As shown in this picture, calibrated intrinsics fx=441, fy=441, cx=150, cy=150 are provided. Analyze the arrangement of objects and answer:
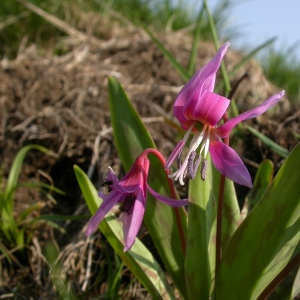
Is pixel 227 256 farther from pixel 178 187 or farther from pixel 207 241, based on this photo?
pixel 178 187

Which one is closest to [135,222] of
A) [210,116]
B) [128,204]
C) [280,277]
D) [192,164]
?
[128,204]

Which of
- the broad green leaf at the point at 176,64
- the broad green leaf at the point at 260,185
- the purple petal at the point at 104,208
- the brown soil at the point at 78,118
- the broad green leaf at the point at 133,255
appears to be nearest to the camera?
the purple petal at the point at 104,208

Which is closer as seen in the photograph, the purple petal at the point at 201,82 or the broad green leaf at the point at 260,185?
the purple petal at the point at 201,82

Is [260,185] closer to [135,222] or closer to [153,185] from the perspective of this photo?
[153,185]

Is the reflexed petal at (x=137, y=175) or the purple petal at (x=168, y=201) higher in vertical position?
the reflexed petal at (x=137, y=175)

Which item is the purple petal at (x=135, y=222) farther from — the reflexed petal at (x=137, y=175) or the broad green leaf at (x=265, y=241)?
the broad green leaf at (x=265, y=241)

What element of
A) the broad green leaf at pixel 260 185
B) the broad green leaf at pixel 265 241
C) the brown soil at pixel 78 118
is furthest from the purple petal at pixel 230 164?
the brown soil at pixel 78 118
